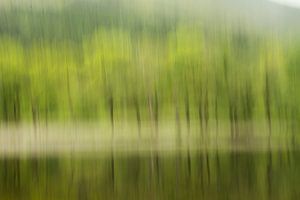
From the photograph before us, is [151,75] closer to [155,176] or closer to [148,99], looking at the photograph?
[148,99]

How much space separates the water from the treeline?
0.06 meters

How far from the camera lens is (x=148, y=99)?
79cm

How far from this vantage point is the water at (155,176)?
758 millimetres

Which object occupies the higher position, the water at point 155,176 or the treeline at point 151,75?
the treeline at point 151,75

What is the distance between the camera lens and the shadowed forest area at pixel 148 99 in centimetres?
77

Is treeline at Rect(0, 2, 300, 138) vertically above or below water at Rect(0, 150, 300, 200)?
above

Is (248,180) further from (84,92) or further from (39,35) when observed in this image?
(39,35)

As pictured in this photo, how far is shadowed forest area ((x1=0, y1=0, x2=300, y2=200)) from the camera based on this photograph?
77 cm

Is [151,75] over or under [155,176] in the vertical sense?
over

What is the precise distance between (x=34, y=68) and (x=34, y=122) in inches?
3.5

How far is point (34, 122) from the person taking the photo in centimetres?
77

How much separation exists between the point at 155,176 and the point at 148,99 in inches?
5.1

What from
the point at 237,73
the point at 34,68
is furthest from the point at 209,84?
the point at 34,68

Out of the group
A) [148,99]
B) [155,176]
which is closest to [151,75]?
[148,99]
